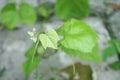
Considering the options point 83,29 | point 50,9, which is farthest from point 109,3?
point 83,29

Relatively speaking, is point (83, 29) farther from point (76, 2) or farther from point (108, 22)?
point (108, 22)

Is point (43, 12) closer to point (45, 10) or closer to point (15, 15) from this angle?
point (45, 10)

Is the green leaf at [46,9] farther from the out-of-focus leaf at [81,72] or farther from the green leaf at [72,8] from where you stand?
the out-of-focus leaf at [81,72]

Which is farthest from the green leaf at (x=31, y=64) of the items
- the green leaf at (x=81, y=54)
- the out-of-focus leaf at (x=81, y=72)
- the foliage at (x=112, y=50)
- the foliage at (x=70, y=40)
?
the foliage at (x=112, y=50)

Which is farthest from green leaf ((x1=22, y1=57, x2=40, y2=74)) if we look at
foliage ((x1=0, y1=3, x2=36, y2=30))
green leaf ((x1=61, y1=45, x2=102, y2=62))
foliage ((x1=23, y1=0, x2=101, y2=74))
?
foliage ((x1=0, y1=3, x2=36, y2=30))

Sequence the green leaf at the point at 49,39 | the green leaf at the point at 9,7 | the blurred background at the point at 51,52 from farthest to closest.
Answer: the green leaf at the point at 9,7, the blurred background at the point at 51,52, the green leaf at the point at 49,39

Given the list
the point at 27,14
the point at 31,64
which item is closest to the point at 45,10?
the point at 27,14
